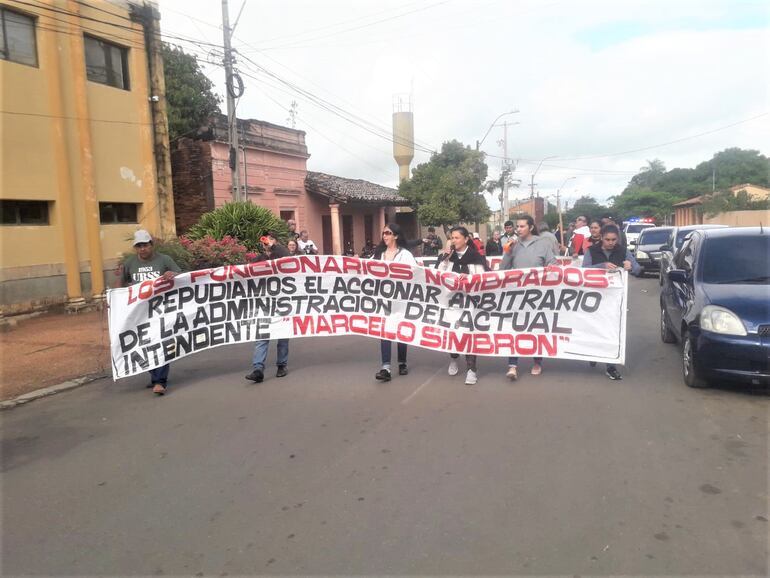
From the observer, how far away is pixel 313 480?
412 centimetres

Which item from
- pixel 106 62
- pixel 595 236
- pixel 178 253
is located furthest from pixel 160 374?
pixel 106 62

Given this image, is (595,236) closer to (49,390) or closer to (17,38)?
(49,390)

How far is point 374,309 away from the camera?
7.14 meters

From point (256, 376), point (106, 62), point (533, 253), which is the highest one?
point (106, 62)

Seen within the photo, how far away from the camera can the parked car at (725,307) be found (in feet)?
17.6

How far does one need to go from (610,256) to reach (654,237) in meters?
15.1

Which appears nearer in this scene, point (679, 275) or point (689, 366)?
point (689, 366)

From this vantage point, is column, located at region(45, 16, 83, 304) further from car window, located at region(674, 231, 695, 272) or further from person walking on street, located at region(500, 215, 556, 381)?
car window, located at region(674, 231, 695, 272)

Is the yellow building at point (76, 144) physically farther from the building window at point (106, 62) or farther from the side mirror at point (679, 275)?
the side mirror at point (679, 275)

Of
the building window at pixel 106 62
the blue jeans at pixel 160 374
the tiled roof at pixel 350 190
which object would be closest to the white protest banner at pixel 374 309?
the blue jeans at pixel 160 374

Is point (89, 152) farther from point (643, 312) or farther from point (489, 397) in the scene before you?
point (643, 312)

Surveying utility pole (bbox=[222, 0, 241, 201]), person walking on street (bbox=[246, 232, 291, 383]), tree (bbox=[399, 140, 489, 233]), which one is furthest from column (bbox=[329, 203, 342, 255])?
person walking on street (bbox=[246, 232, 291, 383])

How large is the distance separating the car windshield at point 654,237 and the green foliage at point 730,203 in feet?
57.6

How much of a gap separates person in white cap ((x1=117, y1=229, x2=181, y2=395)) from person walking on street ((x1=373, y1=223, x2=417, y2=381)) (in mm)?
2436
